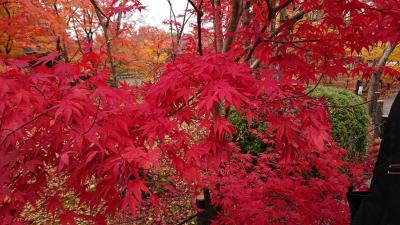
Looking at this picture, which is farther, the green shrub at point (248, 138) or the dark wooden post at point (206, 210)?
the green shrub at point (248, 138)

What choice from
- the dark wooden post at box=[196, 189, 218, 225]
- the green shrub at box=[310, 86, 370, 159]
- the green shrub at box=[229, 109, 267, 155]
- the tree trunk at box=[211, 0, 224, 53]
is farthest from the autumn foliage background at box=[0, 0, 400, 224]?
the green shrub at box=[310, 86, 370, 159]

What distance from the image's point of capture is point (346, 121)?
21.1 feet

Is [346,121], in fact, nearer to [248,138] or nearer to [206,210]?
[248,138]

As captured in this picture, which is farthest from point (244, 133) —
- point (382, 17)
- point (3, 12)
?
point (3, 12)

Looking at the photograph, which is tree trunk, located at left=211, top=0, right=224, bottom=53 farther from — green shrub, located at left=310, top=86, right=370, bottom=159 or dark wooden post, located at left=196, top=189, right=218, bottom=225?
green shrub, located at left=310, top=86, right=370, bottom=159

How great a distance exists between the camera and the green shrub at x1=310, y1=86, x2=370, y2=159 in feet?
20.5

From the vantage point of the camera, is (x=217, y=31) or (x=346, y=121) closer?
(x=217, y=31)

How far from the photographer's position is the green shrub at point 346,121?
6.23m

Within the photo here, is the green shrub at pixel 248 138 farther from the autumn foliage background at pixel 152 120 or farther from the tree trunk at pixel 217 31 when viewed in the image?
the autumn foliage background at pixel 152 120

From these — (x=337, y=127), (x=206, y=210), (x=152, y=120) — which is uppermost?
(x=152, y=120)

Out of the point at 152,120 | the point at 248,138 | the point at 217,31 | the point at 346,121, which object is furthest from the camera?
the point at 346,121

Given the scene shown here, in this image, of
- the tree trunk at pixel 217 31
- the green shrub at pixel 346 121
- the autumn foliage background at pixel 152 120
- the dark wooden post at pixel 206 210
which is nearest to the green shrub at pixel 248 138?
the green shrub at pixel 346 121

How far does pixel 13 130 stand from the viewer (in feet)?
5.87

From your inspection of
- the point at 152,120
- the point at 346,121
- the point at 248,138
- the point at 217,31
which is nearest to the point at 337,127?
the point at 346,121
